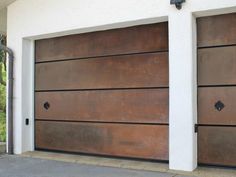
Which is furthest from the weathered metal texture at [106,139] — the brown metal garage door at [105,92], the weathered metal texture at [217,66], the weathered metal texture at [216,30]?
the weathered metal texture at [216,30]

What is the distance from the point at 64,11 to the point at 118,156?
2.94 metres

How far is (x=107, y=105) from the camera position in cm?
698

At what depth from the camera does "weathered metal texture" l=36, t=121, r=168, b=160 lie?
6.43 metres

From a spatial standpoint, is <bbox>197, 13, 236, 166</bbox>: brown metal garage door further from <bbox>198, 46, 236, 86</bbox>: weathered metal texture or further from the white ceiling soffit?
the white ceiling soffit

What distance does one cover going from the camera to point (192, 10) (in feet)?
19.1

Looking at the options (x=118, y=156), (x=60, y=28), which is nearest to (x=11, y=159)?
(x=118, y=156)

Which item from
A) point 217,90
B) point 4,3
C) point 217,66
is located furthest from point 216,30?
point 4,3

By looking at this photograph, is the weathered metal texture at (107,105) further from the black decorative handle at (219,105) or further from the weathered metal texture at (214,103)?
the black decorative handle at (219,105)

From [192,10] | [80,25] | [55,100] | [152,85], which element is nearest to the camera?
[192,10]

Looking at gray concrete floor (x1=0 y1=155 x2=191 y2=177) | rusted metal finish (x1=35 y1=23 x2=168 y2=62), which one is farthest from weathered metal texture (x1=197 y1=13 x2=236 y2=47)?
gray concrete floor (x1=0 y1=155 x2=191 y2=177)

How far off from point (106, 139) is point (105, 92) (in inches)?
34.4

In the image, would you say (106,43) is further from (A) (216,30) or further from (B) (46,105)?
(A) (216,30)

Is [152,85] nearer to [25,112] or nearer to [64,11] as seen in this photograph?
[64,11]

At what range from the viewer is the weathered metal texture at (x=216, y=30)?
5.80 meters
